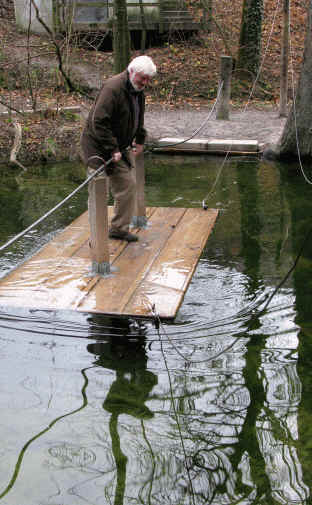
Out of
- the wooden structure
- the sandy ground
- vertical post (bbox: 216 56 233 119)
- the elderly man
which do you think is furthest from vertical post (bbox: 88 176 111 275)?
the wooden structure

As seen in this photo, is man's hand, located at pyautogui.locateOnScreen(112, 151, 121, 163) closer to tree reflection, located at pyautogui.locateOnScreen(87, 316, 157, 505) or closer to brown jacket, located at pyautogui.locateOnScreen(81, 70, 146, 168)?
brown jacket, located at pyautogui.locateOnScreen(81, 70, 146, 168)

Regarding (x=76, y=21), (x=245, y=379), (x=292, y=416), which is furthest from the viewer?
(x=76, y=21)

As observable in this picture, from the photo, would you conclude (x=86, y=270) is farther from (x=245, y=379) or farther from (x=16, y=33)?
(x=16, y=33)

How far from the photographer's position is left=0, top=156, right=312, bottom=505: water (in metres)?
3.18

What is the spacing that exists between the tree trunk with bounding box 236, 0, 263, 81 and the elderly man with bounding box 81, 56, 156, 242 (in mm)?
11333

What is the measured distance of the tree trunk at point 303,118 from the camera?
977cm

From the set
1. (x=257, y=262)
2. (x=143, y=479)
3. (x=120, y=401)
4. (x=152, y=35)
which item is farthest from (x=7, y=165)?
A: (x=152, y=35)

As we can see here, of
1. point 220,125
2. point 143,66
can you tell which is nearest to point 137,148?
point 143,66

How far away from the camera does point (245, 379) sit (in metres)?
4.16

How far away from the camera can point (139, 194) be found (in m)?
6.10

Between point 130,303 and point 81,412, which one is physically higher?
point 130,303

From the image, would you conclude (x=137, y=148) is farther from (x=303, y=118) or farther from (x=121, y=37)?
(x=121, y=37)

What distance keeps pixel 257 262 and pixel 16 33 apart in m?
13.7

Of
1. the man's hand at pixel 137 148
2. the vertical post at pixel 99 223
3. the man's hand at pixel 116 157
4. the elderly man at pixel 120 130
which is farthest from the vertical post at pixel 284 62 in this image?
the vertical post at pixel 99 223
